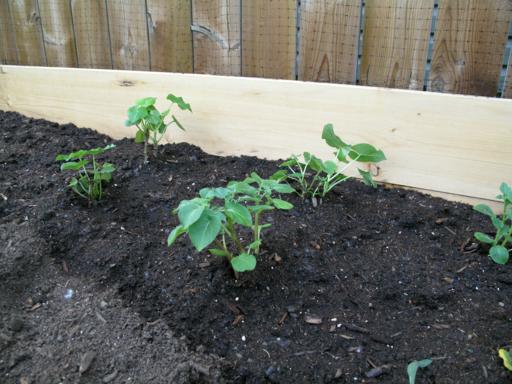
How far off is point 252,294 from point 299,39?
121cm

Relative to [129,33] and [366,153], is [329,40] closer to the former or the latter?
[366,153]

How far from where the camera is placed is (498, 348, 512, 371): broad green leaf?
1193 millimetres

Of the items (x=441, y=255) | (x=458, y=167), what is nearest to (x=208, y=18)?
(x=458, y=167)

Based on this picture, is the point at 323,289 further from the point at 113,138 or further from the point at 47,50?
the point at 47,50

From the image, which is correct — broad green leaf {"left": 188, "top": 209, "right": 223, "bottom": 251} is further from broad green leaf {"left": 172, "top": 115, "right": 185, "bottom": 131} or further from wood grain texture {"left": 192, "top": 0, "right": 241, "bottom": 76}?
wood grain texture {"left": 192, "top": 0, "right": 241, "bottom": 76}

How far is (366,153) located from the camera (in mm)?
1850

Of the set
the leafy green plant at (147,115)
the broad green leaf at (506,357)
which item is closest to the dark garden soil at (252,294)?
the broad green leaf at (506,357)

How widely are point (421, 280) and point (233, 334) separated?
62cm

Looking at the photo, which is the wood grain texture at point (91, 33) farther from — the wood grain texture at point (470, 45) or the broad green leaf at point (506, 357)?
the broad green leaf at point (506, 357)

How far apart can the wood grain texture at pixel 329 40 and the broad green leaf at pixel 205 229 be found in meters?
1.13

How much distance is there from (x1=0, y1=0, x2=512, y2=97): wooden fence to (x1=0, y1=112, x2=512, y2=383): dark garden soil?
534 millimetres

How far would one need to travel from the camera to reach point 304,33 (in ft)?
6.94

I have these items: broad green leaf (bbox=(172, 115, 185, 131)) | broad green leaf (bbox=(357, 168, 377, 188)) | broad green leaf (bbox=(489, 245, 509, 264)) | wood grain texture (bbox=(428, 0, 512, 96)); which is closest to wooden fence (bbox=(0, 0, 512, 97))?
wood grain texture (bbox=(428, 0, 512, 96))

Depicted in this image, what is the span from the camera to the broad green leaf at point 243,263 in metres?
1.35
